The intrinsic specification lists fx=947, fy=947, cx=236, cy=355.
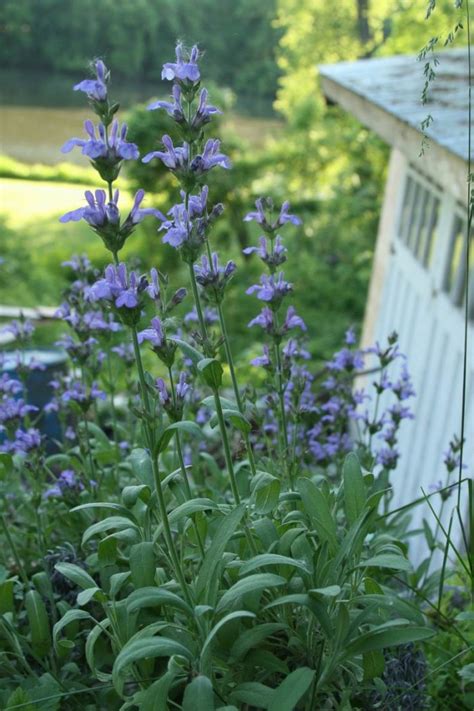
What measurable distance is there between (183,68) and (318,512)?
733 millimetres

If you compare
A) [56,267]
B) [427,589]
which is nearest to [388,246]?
[427,589]

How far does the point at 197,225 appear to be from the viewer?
148 cm

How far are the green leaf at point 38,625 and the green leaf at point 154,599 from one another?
1.24 ft

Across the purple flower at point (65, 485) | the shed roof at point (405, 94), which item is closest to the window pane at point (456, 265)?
the shed roof at point (405, 94)

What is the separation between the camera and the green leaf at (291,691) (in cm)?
128

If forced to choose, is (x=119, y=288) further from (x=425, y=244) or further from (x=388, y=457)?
(x=425, y=244)

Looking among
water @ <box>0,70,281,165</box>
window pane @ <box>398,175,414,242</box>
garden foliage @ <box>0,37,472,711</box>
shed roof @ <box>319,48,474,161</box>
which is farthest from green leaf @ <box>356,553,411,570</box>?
water @ <box>0,70,281,165</box>

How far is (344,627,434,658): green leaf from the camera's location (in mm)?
1392

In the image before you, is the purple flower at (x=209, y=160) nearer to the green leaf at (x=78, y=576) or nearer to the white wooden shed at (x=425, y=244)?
the green leaf at (x=78, y=576)

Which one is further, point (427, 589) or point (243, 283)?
point (243, 283)

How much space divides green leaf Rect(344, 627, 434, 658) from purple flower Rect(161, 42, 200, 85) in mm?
884

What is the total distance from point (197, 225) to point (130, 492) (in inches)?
18.6

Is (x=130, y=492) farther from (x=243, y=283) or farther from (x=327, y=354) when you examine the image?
(x=243, y=283)

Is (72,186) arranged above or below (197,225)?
below
